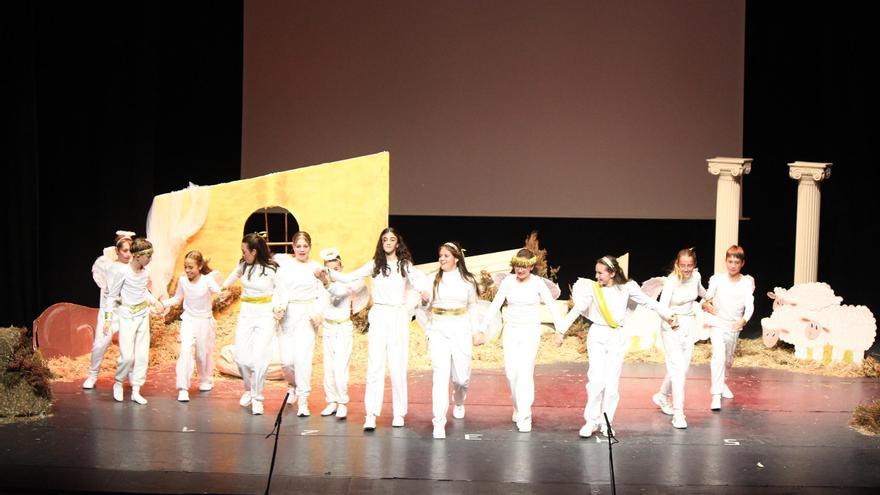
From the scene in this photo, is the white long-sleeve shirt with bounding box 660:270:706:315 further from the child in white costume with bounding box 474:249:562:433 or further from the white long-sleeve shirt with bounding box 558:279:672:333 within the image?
the child in white costume with bounding box 474:249:562:433

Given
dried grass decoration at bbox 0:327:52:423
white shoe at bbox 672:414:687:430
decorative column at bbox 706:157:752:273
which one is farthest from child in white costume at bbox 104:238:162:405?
decorative column at bbox 706:157:752:273

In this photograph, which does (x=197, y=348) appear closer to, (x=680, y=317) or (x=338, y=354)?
(x=338, y=354)

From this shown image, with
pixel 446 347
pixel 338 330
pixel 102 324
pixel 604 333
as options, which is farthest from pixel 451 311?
pixel 102 324

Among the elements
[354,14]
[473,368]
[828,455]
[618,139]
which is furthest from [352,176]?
[828,455]

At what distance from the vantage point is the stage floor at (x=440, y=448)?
6664 mm

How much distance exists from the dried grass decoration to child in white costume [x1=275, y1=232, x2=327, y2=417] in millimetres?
1903

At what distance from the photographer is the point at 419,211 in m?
14.8

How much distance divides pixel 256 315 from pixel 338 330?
73 centimetres

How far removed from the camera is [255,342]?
8406 millimetres

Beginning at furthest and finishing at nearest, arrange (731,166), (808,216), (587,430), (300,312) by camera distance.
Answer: (808,216), (731,166), (300,312), (587,430)

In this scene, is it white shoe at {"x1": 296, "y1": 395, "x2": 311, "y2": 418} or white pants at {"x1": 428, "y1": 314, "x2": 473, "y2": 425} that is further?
white shoe at {"x1": 296, "y1": 395, "x2": 311, "y2": 418}

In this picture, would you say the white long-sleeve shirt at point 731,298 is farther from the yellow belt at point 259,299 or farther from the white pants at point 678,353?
the yellow belt at point 259,299

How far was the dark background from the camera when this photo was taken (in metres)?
11.2

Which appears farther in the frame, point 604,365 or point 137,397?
point 137,397
